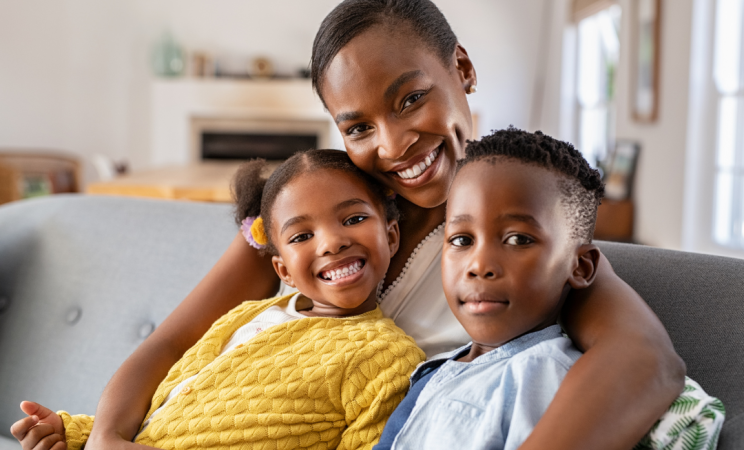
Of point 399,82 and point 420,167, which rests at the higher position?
point 399,82

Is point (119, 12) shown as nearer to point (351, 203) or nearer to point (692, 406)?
point (351, 203)

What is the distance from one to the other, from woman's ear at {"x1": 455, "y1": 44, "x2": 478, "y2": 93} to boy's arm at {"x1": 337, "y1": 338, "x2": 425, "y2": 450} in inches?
20.0

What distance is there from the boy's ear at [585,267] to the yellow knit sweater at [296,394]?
0.98 feet

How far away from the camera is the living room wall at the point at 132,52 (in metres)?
6.46

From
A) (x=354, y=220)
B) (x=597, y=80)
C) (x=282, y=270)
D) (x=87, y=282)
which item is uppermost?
(x=597, y=80)

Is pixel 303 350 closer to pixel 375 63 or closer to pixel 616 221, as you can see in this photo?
pixel 375 63

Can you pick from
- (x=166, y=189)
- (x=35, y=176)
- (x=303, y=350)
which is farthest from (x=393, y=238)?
(x=35, y=176)

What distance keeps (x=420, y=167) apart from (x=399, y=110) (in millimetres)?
102

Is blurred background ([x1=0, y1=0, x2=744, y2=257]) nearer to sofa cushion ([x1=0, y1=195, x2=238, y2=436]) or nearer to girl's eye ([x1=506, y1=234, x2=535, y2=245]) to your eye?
sofa cushion ([x1=0, y1=195, x2=238, y2=436])

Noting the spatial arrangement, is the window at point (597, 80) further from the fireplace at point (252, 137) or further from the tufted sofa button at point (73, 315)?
the tufted sofa button at point (73, 315)

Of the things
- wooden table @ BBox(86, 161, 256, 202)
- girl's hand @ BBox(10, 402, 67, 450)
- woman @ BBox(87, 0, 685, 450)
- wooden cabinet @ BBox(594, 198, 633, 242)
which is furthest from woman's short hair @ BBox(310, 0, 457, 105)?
wooden cabinet @ BBox(594, 198, 633, 242)

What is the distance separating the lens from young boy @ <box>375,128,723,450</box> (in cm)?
80

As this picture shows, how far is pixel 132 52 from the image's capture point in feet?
21.9

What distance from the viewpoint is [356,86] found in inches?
43.9
